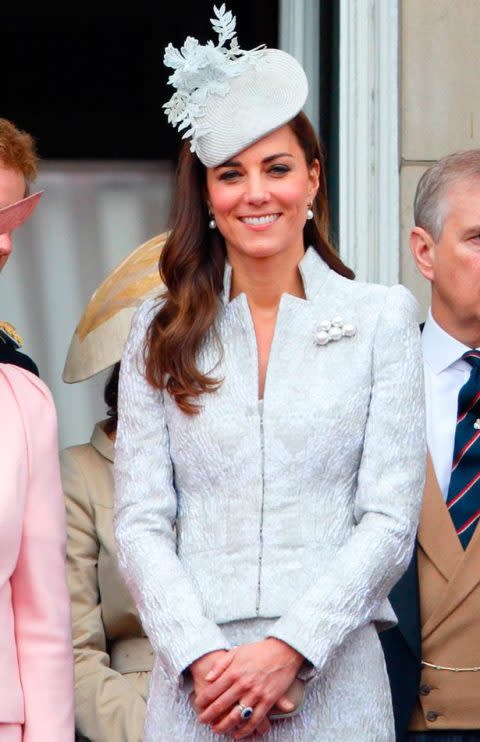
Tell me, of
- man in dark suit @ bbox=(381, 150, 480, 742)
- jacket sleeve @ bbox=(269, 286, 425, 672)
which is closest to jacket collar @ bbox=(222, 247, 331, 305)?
jacket sleeve @ bbox=(269, 286, 425, 672)

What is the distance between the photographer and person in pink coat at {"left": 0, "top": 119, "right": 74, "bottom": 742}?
2770mm

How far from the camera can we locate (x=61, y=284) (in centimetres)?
628

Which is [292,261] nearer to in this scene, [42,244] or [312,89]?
[312,89]

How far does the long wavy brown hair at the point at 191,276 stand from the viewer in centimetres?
295

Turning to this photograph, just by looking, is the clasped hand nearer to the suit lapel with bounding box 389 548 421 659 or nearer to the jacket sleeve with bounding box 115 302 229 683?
the jacket sleeve with bounding box 115 302 229 683

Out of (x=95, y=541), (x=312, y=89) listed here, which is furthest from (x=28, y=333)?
(x=95, y=541)

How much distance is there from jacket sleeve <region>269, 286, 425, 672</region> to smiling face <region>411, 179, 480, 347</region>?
605 millimetres

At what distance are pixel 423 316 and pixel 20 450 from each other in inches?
81.7

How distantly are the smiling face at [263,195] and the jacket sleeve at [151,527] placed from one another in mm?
229

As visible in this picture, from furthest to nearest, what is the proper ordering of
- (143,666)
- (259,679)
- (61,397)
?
1. (61,397)
2. (143,666)
3. (259,679)

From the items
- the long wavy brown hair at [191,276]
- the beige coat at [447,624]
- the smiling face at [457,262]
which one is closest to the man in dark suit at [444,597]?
the beige coat at [447,624]

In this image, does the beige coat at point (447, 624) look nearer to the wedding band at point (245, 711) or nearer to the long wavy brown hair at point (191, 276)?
the long wavy brown hair at point (191, 276)

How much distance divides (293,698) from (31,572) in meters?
0.47

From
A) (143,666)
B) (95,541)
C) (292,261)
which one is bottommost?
(143,666)
